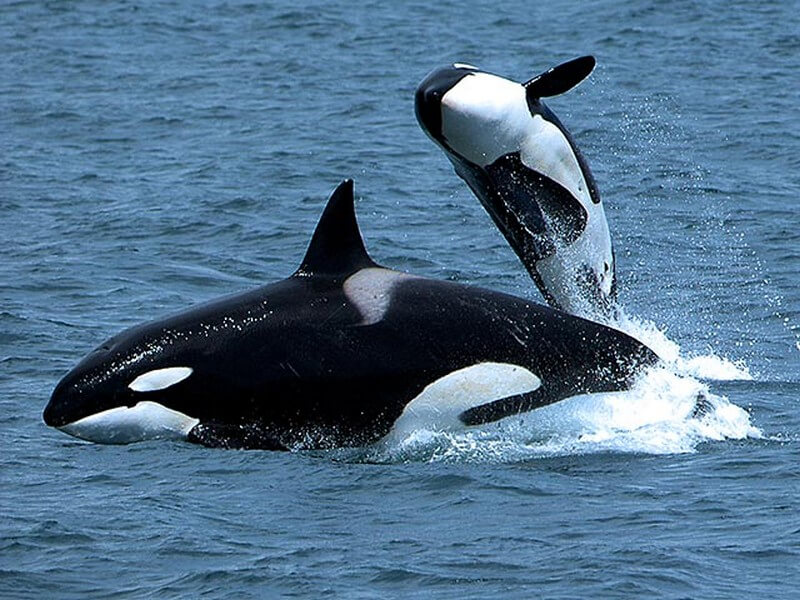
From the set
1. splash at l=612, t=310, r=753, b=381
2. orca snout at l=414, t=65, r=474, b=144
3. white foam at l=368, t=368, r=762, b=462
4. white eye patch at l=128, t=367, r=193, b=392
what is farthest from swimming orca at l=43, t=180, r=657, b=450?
splash at l=612, t=310, r=753, b=381

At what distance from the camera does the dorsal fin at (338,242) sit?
13.1 m

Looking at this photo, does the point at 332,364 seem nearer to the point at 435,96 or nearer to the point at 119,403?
Result: the point at 119,403

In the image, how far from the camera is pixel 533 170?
14805 mm

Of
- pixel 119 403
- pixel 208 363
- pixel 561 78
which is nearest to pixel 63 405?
pixel 119 403

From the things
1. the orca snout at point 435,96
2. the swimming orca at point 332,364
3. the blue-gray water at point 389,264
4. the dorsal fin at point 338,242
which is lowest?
the blue-gray water at point 389,264

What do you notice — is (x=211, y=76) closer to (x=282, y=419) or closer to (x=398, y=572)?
(x=282, y=419)

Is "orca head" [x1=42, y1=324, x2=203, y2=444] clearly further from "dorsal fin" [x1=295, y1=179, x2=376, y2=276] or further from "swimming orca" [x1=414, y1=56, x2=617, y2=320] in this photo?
"swimming orca" [x1=414, y1=56, x2=617, y2=320]

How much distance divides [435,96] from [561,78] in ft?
3.23

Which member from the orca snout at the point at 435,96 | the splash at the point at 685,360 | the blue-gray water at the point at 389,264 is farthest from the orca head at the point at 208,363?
the splash at the point at 685,360

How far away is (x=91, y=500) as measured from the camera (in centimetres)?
1220

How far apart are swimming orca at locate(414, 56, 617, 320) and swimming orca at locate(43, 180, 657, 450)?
1656mm

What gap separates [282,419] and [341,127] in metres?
16.1

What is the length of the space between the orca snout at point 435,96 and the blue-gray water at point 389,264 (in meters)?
2.64

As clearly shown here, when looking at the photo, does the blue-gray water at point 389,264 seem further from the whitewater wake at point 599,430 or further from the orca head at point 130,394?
the orca head at point 130,394
